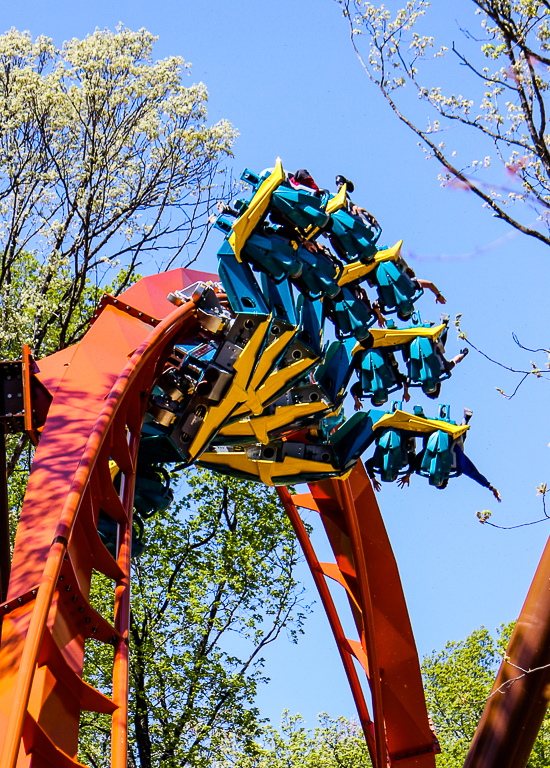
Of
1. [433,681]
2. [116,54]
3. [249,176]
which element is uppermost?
[116,54]

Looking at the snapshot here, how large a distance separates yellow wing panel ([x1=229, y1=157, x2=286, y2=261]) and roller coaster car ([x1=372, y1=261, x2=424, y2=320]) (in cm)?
153

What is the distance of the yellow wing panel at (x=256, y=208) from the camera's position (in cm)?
662

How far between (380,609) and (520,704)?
3109 millimetres

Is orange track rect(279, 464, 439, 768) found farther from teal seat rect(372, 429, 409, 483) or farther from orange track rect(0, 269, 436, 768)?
teal seat rect(372, 429, 409, 483)

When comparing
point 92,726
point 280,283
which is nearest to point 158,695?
point 92,726

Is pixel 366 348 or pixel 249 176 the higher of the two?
pixel 249 176

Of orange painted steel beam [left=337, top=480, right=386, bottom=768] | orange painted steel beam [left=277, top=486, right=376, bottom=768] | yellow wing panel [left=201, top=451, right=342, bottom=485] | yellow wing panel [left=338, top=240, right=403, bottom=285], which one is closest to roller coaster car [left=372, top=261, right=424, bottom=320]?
yellow wing panel [left=338, top=240, right=403, bottom=285]

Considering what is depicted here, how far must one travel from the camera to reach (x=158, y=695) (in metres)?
15.2

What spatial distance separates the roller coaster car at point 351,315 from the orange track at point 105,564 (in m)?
1.28

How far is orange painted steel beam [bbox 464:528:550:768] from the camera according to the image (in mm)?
7078

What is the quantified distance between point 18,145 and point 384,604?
357 inches

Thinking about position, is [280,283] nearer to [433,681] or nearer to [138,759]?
[138,759]

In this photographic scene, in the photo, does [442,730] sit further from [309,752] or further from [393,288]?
[393,288]

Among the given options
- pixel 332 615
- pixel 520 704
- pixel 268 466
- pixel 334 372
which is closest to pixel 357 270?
pixel 334 372
